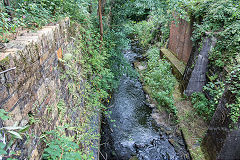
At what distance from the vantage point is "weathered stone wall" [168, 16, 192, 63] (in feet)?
21.9

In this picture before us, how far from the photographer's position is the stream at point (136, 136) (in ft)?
14.7

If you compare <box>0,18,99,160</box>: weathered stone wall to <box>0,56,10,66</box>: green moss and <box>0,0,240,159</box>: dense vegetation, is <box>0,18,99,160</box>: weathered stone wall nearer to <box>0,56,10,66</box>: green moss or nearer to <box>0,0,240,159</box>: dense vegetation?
<box>0,56,10,66</box>: green moss

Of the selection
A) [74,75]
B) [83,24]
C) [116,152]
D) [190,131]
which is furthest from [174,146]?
[83,24]

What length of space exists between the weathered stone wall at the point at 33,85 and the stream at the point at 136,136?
2.08 metres

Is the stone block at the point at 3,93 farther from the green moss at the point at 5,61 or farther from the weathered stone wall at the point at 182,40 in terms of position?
the weathered stone wall at the point at 182,40

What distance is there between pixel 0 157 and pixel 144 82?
7.03 meters

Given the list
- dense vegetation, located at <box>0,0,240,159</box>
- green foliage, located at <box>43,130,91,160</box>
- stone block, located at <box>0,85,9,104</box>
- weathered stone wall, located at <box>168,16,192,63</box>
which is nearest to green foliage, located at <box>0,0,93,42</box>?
dense vegetation, located at <box>0,0,240,159</box>

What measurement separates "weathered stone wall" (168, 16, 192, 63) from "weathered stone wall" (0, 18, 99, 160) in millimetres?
5568

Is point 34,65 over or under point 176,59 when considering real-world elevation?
over

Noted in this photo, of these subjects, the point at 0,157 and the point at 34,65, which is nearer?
the point at 0,157

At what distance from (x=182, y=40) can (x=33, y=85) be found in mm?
6956

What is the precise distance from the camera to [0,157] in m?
1.07

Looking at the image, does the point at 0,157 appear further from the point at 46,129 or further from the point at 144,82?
the point at 144,82

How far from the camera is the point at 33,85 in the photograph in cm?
163
